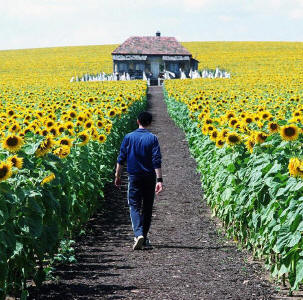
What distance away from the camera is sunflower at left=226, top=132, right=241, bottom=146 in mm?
7932

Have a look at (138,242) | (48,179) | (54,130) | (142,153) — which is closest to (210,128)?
(142,153)

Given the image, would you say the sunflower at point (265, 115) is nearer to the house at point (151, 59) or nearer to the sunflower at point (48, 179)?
the sunflower at point (48, 179)

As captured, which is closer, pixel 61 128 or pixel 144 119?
pixel 144 119

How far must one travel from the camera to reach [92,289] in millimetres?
6020

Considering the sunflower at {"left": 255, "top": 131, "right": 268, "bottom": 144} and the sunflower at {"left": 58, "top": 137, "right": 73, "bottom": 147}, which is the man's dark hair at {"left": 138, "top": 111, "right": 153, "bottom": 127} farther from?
the sunflower at {"left": 255, "top": 131, "right": 268, "bottom": 144}

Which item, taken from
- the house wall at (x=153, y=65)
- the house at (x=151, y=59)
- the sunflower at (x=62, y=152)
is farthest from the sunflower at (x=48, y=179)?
the house wall at (x=153, y=65)

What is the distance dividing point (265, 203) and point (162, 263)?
140 centimetres

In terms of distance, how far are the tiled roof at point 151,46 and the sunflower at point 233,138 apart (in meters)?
54.5

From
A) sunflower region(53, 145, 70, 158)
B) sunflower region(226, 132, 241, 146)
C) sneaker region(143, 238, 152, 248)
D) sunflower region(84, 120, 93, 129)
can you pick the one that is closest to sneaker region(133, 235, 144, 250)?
sneaker region(143, 238, 152, 248)

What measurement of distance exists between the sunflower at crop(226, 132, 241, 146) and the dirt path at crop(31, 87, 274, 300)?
137cm

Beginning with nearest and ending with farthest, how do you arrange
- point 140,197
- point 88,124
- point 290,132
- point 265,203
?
1. point 290,132
2. point 265,203
3. point 140,197
4. point 88,124

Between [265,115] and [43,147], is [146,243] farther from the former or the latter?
[265,115]

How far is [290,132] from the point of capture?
6410 mm

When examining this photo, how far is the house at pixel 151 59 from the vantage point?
6200 centimetres
